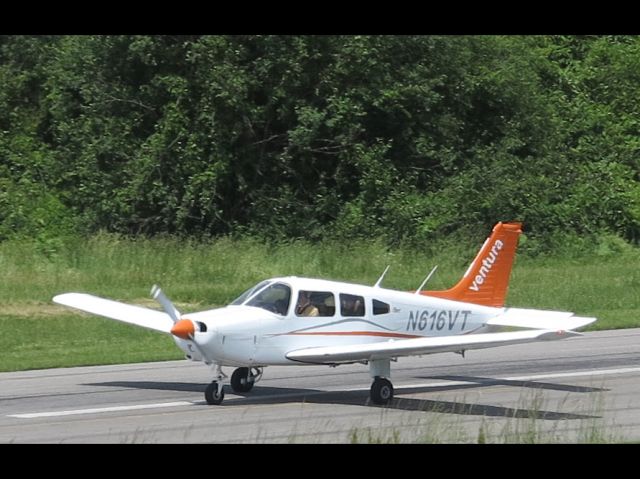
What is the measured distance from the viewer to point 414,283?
90.1 ft

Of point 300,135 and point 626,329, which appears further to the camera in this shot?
point 300,135

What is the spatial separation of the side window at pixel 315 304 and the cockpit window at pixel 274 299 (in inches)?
6.9

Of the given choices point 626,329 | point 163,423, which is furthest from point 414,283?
point 163,423

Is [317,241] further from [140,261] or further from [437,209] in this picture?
[140,261]

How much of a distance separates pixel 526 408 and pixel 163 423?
452 cm

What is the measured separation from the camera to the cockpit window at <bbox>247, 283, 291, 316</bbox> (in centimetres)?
1467

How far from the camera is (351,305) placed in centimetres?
1524

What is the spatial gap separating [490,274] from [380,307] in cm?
251

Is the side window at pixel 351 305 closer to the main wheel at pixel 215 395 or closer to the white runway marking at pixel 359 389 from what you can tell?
the white runway marking at pixel 359 389

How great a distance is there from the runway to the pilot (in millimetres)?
1173

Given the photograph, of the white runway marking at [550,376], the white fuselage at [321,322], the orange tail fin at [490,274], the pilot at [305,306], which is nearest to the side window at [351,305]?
the white fuselage at [321,322]

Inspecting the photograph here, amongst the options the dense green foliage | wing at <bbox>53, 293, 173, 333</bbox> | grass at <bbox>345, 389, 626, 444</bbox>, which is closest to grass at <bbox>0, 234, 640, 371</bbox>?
wing at <bbox>53, 293, 173, 333</bbox>

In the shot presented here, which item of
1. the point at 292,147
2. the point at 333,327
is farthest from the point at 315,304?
the point at 292,147

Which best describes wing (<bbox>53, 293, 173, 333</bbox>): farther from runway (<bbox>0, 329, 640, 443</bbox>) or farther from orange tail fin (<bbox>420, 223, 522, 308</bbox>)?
orange tail fin (<bbox>420, 223, 522, 308</bbox>)
